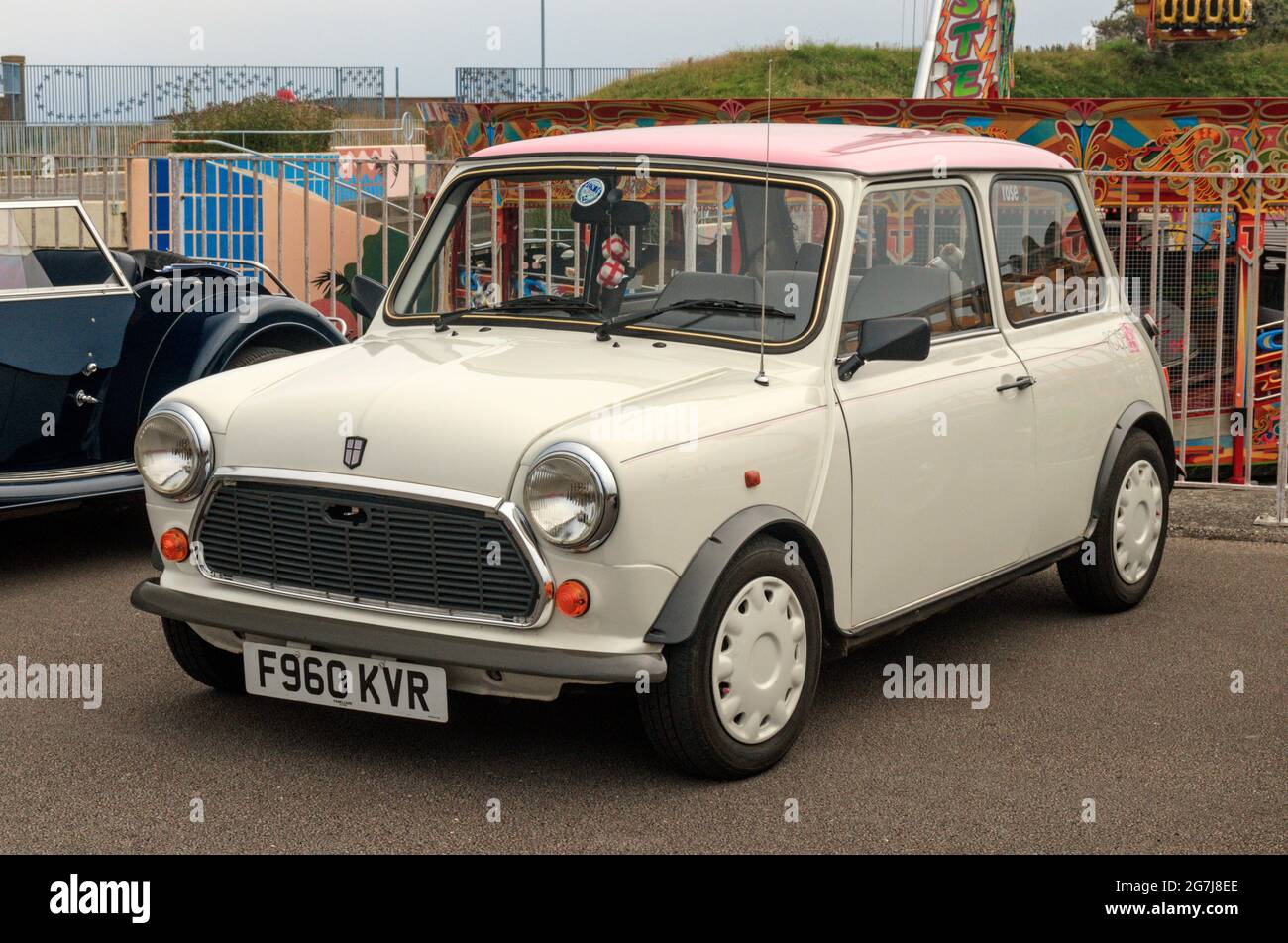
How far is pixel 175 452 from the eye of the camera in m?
Answer: 4.81

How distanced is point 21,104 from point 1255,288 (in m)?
28.9

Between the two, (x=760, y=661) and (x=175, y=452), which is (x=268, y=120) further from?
(x=760, y=661)

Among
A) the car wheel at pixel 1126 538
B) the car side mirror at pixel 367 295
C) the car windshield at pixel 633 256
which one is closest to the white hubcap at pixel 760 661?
the car windshield at pixel 633 256

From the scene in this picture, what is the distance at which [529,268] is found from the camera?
6.27m

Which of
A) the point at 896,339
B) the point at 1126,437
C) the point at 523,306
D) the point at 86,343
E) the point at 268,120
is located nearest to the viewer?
the point at 896,339

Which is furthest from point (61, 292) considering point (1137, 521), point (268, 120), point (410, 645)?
point (268, 120)

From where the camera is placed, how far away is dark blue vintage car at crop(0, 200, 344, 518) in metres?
6.98

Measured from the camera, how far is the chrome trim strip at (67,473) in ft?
22.8

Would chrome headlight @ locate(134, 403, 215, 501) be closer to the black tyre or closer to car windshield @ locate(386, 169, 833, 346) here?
the black tyre

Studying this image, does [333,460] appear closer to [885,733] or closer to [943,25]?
[885,733]

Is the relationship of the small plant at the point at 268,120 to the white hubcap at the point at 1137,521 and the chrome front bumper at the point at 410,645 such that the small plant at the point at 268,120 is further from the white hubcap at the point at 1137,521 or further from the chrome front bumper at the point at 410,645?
the chrome front bumper at the point at 410,645

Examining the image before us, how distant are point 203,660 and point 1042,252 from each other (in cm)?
333

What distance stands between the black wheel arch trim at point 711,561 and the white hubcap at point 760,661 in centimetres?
15
